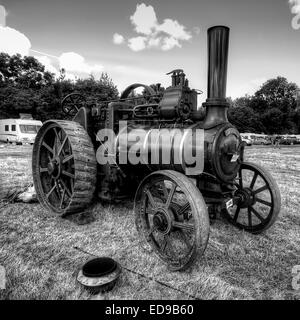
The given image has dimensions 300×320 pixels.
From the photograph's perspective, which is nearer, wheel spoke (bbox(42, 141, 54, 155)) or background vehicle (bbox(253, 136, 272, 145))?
wheel spoke (bbox(42, 141, 54, 155))

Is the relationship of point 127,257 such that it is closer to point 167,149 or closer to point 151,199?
point 151,199

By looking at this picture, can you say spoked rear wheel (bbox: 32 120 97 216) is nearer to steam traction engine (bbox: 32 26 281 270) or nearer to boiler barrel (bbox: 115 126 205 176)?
steam traction engine (bbox: 32 26 281 270)

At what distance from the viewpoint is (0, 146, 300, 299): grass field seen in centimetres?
247

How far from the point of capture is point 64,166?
163 inches

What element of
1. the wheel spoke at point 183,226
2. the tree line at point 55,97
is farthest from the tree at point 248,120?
the wheel spoke at point 183,226

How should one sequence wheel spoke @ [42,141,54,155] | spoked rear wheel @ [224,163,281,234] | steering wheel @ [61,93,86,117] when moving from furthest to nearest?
steering wheel @ [61,93,86,117], wheel spoke @ [42,141,54,155], spoked rear wheel @ [224,163,281,234]

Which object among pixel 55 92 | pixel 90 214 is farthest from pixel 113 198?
pixel 55 92

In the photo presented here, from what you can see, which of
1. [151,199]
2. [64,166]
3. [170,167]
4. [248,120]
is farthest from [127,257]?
[248,120]

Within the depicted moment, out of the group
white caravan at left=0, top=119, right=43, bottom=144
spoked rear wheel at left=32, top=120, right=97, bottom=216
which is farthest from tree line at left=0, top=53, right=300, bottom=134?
spoked rear wheel at left=32, top=120, right=97, bottom=216

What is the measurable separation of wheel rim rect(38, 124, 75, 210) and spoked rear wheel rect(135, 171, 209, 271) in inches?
48.8

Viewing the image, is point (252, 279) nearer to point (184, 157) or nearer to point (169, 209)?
point (169, 209)

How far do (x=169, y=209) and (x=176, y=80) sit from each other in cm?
156
